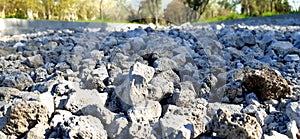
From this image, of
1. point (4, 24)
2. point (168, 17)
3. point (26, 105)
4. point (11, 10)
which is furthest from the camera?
point (11, 10)

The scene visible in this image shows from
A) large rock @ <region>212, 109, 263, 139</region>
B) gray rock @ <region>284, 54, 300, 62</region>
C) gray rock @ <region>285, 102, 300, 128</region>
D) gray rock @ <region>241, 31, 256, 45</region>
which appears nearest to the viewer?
large rock @ <region>212, 109, 263, 139</region>

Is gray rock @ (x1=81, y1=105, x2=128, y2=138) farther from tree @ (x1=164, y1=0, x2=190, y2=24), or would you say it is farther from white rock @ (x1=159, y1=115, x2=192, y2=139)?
tree @ (x1=164, y1=0, x2=190, y2=24)

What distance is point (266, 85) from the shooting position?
1525 millimetres

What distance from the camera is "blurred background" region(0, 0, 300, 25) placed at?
7.86ft

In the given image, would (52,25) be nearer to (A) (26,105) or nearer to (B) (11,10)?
(B) (11,10)

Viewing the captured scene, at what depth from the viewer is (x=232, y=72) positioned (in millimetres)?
1779

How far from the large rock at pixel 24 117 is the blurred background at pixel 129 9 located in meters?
1.13

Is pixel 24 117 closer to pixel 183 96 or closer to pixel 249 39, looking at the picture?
pixel 183 96

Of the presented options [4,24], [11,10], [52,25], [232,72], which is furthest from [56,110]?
[11,10]

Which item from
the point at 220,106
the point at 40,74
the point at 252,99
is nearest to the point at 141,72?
the point at 220,106

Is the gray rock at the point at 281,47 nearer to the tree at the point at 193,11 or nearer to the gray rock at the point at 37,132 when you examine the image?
the tree at the point at 193,11

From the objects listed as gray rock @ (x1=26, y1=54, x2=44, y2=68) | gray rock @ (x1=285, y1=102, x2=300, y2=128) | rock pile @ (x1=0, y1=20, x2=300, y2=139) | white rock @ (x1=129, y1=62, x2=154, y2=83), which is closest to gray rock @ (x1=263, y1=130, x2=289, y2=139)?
rock pile @ (x1=0, y1=20, x2=300, y2=139)

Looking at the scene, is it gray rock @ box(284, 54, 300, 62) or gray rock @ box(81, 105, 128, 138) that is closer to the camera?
gray rock @ box(81, 105, 128, 138)

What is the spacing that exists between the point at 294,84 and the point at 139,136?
950 millimetres
